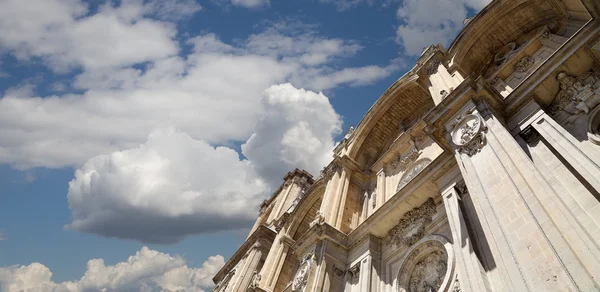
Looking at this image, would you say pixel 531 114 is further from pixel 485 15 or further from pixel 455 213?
pixel 485 15

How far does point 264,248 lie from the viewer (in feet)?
87.1

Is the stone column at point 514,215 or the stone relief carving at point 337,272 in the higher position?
the stone relief carving at point 337,272

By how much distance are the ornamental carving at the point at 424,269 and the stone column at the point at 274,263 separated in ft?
29.8

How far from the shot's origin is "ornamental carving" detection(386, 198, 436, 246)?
526 inches

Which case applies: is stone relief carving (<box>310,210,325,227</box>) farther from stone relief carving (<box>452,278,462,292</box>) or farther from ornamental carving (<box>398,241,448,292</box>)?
stone relief carving (<box>452,278,462,292</box>)

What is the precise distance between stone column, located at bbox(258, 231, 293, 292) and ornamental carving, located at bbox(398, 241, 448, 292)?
907 centimetres

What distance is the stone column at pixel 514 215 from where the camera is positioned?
6.06m

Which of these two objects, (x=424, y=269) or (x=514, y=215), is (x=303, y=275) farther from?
(x=514, y=215)

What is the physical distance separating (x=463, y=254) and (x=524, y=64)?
9.52m

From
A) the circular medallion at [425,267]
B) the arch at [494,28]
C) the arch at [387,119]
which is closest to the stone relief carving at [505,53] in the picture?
the arch at [494,28]

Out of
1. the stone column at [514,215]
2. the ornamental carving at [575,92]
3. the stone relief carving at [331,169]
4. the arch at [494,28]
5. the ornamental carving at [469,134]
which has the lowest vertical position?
the stone column at [514,215]

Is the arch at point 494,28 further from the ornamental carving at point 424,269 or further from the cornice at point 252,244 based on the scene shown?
the cornice at point 252,244

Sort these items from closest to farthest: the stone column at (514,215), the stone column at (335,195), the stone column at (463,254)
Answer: the stone column at (514,215) < the stone column at (463,254) < the stone column at (335,195)

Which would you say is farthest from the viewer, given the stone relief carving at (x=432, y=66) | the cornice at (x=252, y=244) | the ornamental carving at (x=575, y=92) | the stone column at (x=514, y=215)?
the cornice at (x=252, y=244)
